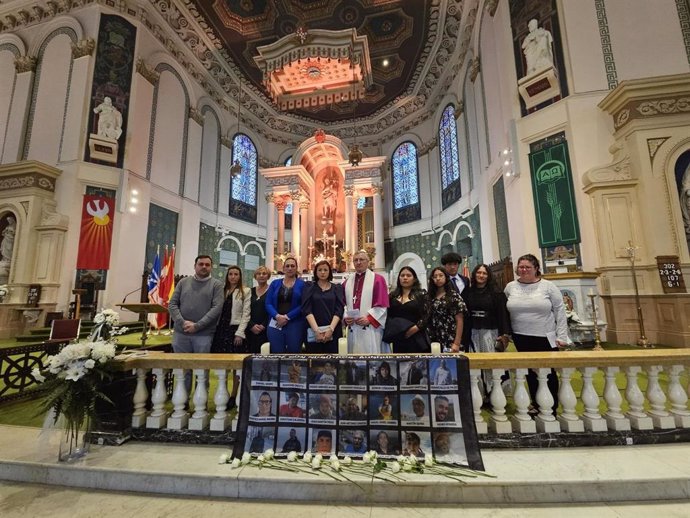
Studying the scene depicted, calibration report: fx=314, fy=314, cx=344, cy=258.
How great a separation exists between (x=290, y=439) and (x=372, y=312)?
3.84ft

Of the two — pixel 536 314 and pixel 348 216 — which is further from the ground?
pixel 348 216

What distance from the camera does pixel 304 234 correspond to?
1256cm

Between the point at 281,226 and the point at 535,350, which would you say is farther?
the point at 281,226

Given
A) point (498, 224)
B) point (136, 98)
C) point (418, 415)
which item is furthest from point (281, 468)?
point (136, 98)

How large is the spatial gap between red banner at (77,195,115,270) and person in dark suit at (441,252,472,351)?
842 centimetres

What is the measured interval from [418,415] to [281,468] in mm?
822

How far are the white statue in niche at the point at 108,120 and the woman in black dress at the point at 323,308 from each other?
854 centimetres

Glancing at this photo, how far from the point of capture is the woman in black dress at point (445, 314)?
2449mm

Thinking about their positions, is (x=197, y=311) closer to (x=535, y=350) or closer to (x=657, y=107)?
(x=535, y=350)

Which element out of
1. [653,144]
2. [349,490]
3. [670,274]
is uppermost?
[653,144]

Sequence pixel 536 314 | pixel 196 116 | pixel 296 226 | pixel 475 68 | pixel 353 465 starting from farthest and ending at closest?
pixel 296 226 → pixel 196 116 → pixel 475 68 → pixel 536 314 → pixel 353 465

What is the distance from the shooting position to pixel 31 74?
8.67m

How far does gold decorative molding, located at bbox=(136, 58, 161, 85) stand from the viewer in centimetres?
887

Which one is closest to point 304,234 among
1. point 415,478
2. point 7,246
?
point 7,246
